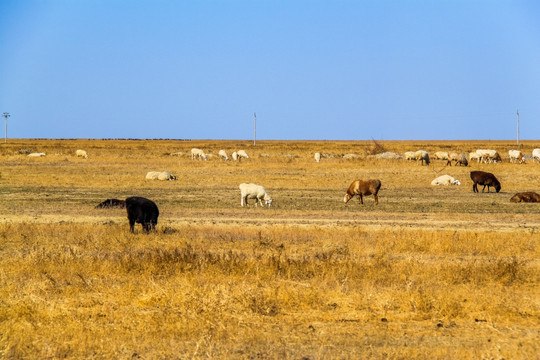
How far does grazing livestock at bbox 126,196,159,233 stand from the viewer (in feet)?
55.7

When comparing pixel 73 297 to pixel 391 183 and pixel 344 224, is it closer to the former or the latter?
pixel 344 224

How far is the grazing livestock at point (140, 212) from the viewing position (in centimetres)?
1698

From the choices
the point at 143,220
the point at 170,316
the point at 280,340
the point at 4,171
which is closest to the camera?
the point at 280,340

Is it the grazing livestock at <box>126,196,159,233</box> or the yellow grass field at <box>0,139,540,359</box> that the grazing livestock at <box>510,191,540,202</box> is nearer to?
the yellow grass field at <box>0,139,540,359</box>

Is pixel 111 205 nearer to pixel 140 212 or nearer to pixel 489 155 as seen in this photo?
pixel 140 212

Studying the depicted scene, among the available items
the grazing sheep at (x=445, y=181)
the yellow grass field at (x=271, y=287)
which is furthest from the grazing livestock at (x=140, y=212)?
the grazing sheep at (x=445, y=181)

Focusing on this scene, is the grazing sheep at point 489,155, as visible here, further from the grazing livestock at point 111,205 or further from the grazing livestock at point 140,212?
the grazing livestock at point 140,212

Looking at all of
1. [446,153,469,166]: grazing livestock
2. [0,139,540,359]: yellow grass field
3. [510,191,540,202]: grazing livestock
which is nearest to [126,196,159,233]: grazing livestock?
[0,139,540,359]: yellow grass field

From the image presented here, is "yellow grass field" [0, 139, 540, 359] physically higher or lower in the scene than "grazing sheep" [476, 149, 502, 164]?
lower

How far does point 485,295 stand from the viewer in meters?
10.5

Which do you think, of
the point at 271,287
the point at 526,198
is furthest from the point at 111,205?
the point at 526,198

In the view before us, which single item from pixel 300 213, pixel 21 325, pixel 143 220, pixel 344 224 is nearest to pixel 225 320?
pixel 21 325

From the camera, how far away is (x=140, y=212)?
56.0 feet

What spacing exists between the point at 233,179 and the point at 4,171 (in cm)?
1528
